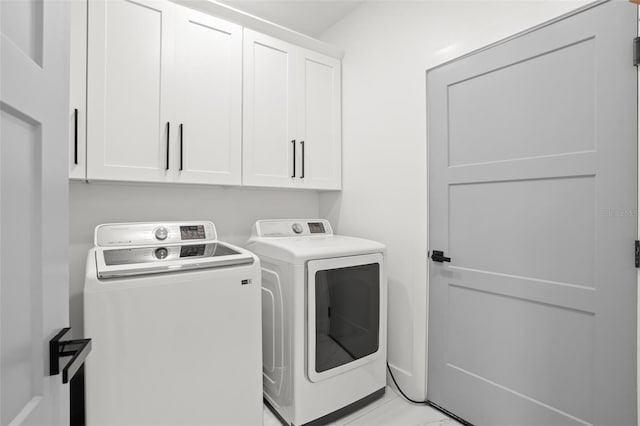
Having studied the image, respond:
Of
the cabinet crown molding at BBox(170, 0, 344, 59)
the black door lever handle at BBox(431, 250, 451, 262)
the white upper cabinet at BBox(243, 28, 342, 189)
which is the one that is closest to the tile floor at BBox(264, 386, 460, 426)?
the black door lever handle at BBox(431, 250, 451, 262)

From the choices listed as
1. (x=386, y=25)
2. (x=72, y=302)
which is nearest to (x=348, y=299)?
(x=72, y=302)

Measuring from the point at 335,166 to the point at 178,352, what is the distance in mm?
1644

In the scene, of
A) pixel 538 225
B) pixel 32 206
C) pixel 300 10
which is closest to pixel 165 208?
pixel 32 206

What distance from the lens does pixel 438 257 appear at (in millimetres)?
1855

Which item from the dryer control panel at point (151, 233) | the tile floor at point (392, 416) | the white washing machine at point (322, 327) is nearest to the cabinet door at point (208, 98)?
the dryer control panel at point (151, 233)

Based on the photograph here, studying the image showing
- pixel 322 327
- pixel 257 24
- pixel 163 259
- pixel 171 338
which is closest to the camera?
pixel 171 338

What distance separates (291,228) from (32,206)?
1.82 metres

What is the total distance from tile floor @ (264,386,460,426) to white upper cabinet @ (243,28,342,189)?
4.86 ft

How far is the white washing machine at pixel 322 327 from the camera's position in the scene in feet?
5.47

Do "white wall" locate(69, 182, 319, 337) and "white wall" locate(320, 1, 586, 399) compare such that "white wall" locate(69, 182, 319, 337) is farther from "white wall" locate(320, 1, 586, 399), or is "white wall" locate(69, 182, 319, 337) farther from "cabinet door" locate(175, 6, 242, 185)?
"white wall" locate(320, 1, 586, 399)

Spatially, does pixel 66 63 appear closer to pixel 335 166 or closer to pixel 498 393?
pixel 335 166

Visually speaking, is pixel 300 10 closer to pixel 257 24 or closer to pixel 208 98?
pixel 257 24

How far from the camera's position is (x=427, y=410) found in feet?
6.16

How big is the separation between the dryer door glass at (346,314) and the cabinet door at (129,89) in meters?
1.12
